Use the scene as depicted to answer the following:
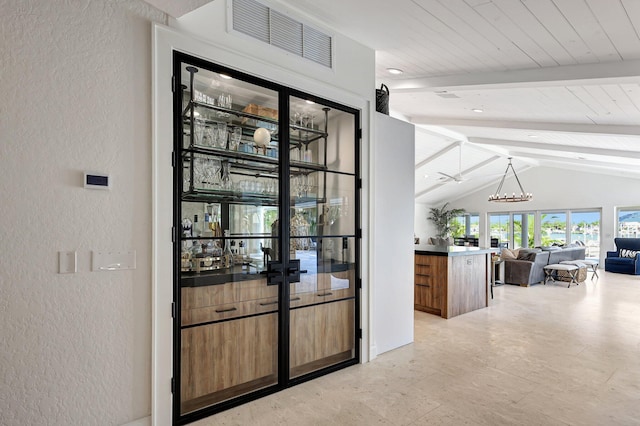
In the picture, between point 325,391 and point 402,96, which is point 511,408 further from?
point 402,96

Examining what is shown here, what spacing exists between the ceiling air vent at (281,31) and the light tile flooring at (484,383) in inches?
109

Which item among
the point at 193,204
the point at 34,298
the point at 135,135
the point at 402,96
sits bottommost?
the point at 34,298

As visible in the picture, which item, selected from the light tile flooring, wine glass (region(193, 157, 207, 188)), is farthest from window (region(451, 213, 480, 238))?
wine glass (region(193, 157, 207, 188))

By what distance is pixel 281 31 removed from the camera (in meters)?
2.80

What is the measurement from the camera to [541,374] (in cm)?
314

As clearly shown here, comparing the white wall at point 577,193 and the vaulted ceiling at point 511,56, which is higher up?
the vaulted ceiling at point 511,56

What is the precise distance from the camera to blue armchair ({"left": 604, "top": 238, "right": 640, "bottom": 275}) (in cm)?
1006

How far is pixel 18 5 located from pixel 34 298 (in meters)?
1.54

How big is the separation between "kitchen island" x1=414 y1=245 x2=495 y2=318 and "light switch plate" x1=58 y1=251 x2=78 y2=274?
14.3ft

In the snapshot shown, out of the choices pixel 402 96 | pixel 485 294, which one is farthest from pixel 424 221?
pixel 402 96

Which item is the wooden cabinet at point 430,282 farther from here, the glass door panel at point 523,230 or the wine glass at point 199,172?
the glass door panel at point 523,230

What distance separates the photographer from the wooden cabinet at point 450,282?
16.7 feet

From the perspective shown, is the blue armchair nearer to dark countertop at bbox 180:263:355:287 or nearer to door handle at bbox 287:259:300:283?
door handle at bbox 287:259:300:283

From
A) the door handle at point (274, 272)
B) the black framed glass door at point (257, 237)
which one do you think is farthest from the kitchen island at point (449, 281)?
the door handle at point (274, 272)
